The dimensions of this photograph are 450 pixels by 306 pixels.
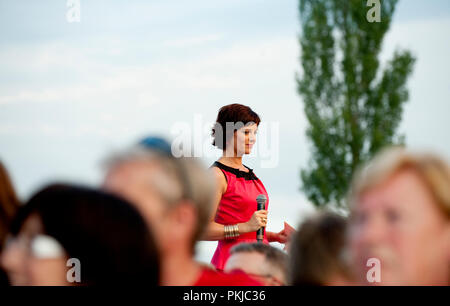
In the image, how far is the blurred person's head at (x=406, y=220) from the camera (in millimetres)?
1194

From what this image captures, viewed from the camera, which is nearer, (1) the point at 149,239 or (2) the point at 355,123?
(1) the point at 149,239

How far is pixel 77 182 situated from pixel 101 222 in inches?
5.4

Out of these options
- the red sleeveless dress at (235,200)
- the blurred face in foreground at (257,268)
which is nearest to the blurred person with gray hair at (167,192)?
the blurred face in foreground at (257,268)

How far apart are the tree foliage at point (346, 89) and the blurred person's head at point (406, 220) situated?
51.9ft

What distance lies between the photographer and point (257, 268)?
2.60 m

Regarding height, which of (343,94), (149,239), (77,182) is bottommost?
(149,239)

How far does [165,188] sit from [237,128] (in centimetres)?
327

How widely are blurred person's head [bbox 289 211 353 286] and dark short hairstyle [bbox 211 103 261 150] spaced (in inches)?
126

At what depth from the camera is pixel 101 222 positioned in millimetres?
1189

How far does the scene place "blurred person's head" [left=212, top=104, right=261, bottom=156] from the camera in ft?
15.7

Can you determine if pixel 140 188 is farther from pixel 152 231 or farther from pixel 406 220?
pixel 406 220

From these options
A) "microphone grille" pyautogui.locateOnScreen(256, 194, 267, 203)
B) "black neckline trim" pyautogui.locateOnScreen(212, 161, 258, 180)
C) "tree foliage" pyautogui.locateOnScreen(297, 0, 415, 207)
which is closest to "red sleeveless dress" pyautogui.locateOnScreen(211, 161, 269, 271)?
"black neckline trim" pyautogui.locateOnScreen(212, 161, 258, 180)
